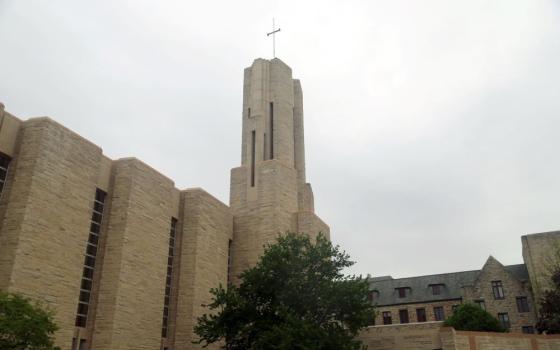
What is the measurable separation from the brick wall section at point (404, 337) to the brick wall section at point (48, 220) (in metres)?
17.8

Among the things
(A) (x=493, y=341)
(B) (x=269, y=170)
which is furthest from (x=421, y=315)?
(B) (x=269, y=170)

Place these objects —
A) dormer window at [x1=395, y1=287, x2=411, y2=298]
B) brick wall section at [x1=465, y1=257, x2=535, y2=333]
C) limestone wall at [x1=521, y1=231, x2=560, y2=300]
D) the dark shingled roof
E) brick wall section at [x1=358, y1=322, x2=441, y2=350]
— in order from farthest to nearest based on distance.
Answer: dormer window at [x1=395, y1=287, x2=411, y2=298] → the dark shingled roof → brick wall section at [x1=465, y1=257, x2=535, y2=333] → limestone wall at [x1=521, y1=231, x2=560, y2=300] → brick wall section at [x1=358, y1=322, x2=441, y2=350]

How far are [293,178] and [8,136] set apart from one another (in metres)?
23.2

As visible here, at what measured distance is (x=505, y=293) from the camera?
159ft

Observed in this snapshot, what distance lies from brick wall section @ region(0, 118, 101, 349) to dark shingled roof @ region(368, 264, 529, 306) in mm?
35281

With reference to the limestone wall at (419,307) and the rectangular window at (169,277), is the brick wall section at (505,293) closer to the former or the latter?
the limestone wall at (419,307)

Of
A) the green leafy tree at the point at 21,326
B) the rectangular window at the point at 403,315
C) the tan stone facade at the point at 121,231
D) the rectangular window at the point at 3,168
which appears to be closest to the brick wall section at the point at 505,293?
the rectangular window at the point at 403,315

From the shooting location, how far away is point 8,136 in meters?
26.0

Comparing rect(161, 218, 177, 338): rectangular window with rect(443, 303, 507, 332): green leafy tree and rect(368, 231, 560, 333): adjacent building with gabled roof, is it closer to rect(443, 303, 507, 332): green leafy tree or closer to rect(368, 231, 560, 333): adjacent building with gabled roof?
rect(368, 231, 560, 333): adjacent building with gabled roof

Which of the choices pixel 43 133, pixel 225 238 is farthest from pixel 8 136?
pixel 225 238

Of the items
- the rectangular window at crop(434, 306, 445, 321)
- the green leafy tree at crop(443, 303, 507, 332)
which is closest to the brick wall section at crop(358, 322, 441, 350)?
the green leafy tree at crop(443, 303, 507, 332)

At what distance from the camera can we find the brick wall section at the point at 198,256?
33.7 meters

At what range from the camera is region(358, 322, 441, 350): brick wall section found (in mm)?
31547

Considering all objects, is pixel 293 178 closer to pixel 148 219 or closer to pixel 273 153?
pixel 273 153
